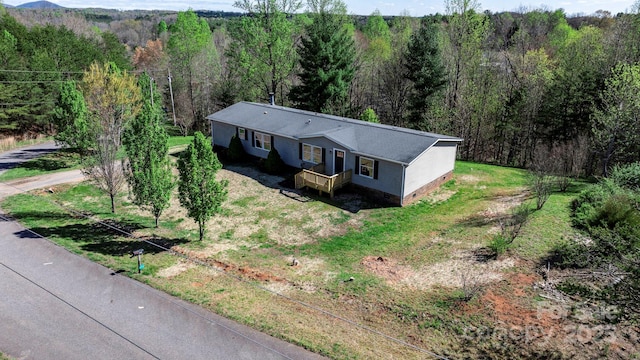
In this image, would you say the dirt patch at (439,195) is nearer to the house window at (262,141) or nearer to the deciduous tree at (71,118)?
the house window at (262,141)

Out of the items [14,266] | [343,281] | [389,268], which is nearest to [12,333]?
[14,266]

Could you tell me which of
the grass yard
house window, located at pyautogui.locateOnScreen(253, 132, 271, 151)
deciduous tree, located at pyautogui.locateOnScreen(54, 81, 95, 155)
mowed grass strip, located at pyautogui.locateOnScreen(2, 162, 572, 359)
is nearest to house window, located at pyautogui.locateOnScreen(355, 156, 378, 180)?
the grass yard

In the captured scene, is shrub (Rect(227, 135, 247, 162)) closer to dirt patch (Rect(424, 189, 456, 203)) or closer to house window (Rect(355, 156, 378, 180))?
house window (Rect(355, 156, 378, 180))

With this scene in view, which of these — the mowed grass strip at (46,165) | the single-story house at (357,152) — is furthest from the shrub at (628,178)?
the mowed grass strip at (46,165)

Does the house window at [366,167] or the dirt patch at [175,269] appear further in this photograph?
the house window at [366,167]

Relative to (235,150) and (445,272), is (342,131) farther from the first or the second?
(445,272)

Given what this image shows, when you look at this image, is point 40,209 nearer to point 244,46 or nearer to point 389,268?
point 389,268
